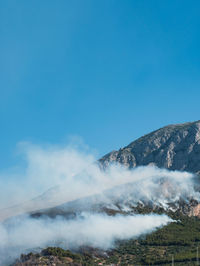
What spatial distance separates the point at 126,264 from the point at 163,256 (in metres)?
19.1

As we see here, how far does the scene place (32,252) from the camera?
187m

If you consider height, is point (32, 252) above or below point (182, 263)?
above

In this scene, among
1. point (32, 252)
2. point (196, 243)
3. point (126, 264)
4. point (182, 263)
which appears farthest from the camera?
point (196, 243)

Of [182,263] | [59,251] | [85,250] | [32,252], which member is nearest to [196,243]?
[182,263]

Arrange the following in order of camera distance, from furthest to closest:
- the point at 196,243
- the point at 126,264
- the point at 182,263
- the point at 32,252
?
the point at 196,243 → the point at 32,252 → the point at 126,264 → the point at 182,263

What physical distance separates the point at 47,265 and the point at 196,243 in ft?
270

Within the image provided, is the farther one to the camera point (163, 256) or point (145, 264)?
point (163, 256)

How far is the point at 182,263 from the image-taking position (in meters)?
162

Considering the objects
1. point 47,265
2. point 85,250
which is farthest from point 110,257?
point 47,265

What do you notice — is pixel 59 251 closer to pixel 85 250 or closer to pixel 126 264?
pixel 85 250

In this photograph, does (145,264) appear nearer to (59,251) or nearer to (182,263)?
(182,263)

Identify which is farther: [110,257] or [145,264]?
[110,257]

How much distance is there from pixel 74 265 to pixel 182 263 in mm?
47174

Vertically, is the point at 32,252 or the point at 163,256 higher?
the point at 32,252
